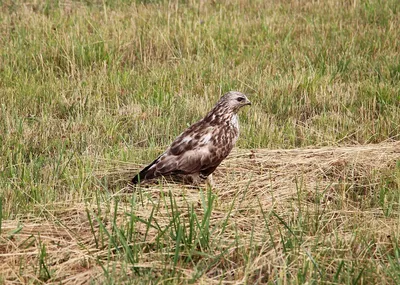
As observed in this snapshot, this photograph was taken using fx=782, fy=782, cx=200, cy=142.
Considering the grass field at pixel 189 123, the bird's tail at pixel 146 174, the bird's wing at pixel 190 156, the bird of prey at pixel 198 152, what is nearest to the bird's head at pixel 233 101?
the bird of prey at pixel 198 152

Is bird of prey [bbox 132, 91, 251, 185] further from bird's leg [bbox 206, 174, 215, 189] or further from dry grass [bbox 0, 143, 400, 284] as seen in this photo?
dry grass [bbox 0, 143, 400, 284]

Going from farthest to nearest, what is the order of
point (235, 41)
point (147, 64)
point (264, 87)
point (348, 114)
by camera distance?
point (235, 41)
point (147, 64)
point (264, 87)
point (348, 114)

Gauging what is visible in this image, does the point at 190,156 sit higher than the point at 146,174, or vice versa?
the point at 190,156

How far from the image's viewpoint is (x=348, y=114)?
7.20 meters

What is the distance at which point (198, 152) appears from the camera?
18.1ft

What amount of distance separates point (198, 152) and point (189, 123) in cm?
151

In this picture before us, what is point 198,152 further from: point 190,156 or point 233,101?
point 233,101

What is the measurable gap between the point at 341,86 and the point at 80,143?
285 cm

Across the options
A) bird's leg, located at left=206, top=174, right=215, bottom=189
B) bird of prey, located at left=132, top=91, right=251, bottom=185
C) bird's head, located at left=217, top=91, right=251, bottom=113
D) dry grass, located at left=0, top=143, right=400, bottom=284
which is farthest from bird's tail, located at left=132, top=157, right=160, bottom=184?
bird's head, located at left=217, top=91, right=251, bottom=113

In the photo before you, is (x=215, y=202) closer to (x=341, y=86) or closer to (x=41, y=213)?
(x=41, y=213)

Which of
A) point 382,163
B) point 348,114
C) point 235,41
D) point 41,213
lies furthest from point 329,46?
point 41,213

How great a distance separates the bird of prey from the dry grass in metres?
0.13

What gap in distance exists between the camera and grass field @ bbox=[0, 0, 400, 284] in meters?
4.20

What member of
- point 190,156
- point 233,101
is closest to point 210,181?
point 190,156
